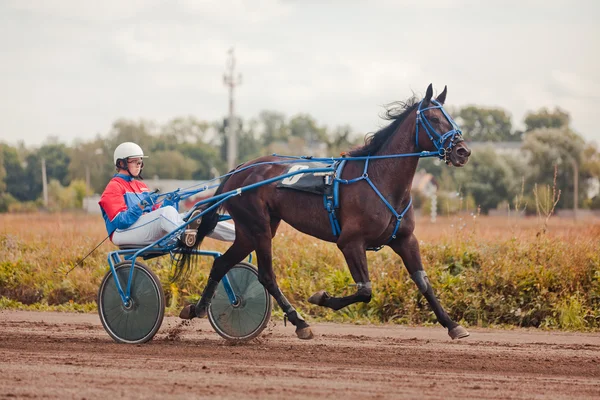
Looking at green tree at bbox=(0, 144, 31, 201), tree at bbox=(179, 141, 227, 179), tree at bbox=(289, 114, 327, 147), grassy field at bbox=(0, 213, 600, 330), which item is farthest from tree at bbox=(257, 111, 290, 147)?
grassy field at bbox=(0, 213, 600, 330)

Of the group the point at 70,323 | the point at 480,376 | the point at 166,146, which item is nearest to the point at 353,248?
the point at 480,376

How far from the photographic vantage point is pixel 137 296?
729 cm

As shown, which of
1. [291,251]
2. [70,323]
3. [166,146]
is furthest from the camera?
[166,146]

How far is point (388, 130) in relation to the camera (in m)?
7.07

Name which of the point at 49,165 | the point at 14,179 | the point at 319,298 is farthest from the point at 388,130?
the point at 49,165

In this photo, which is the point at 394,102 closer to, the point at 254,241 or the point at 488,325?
the point at 254,241

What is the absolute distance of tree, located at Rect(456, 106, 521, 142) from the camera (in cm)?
A: 6800

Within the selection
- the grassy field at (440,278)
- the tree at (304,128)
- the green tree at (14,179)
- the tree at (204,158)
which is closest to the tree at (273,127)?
the tree at (304,128)

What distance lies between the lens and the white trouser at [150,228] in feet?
23.8

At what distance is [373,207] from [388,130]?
775 millimetres

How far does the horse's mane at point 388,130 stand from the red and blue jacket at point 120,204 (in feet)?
6.47

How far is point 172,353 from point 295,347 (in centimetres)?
108

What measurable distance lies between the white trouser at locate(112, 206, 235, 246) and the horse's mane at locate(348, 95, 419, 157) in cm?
167

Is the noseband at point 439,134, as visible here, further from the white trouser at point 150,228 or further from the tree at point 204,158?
the tree at point 204,158
